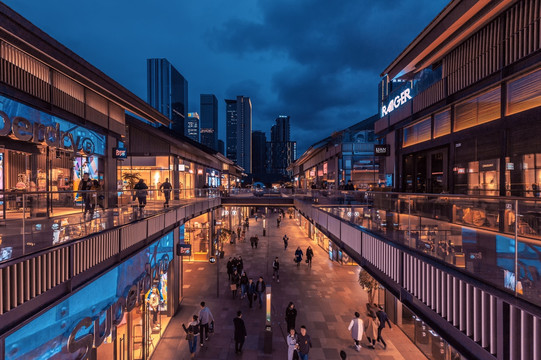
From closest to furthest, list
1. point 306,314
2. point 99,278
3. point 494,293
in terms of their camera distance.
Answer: point 494,293
point 99,278
point 306,314

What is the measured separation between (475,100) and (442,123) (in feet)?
8.91

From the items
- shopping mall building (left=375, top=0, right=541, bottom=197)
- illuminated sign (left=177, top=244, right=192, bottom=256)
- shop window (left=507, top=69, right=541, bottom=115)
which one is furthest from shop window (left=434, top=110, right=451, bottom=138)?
illuminated sign (left=177, top=244, right=192, bottom=256)

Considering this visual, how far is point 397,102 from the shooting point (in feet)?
64.5

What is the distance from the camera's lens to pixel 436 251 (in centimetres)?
508

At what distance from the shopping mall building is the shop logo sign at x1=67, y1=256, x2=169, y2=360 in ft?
48.5

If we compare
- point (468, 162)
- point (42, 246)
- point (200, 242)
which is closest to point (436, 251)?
point (42, 246)

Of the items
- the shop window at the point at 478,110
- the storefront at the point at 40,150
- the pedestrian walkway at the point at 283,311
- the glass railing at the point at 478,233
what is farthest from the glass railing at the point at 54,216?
the shop window at the point at 478,110

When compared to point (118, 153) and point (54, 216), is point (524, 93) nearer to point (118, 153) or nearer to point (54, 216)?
point (54, 216)

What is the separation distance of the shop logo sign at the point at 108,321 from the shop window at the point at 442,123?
17099 mm

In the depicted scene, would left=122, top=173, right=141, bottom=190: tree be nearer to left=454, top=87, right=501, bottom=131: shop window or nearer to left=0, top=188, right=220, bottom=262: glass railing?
left=0, top=188, right=220, bottom=262: glass railing

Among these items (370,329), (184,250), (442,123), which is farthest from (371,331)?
(442,123)

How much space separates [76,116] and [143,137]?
31.9 feet

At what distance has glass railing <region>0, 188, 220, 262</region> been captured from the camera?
15.1ft

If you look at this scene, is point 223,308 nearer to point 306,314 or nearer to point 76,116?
point 306,314
